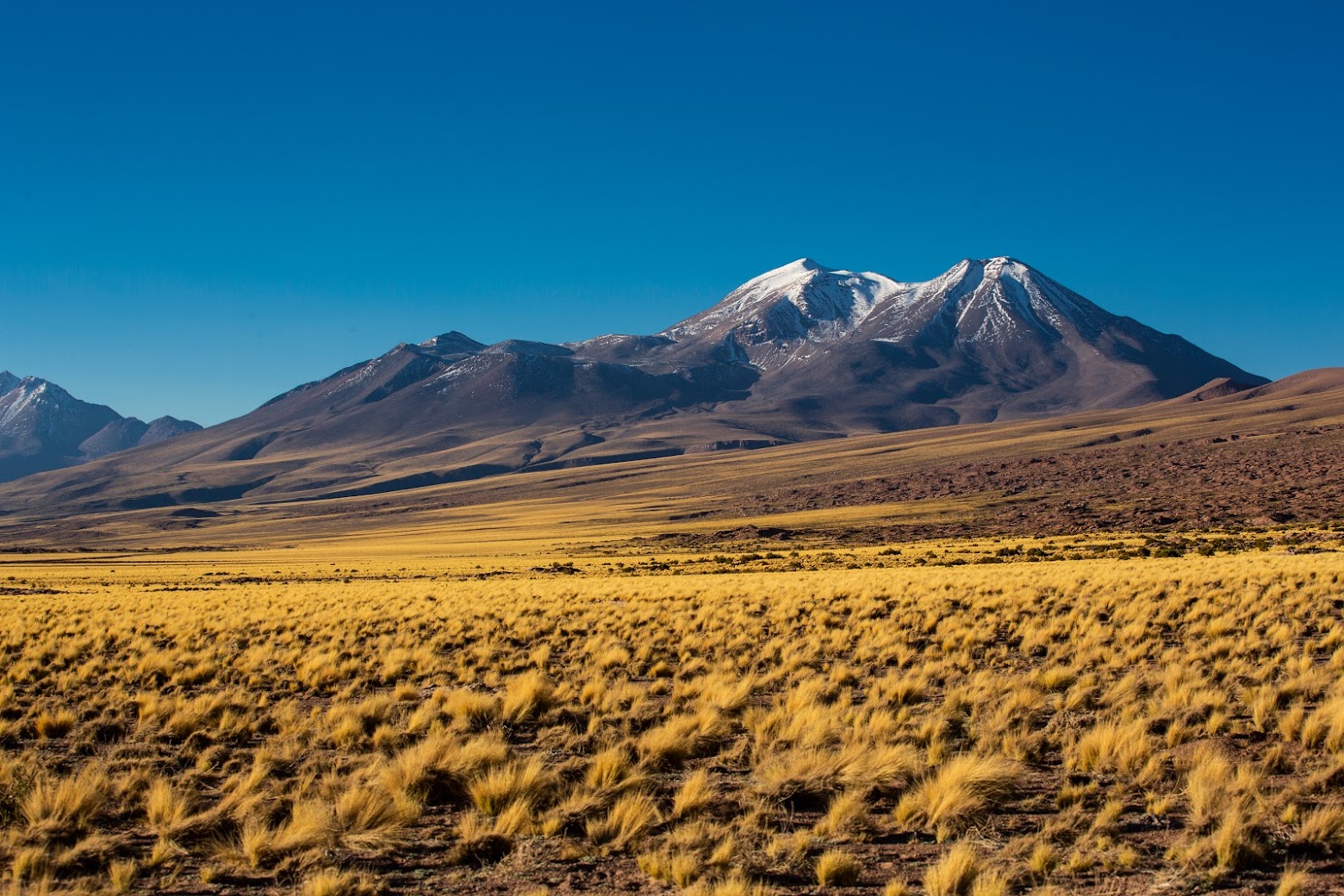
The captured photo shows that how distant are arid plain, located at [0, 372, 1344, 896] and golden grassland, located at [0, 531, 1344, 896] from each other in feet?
0.14

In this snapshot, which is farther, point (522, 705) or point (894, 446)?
point (894, 446)

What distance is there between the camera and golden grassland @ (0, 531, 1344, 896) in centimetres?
668

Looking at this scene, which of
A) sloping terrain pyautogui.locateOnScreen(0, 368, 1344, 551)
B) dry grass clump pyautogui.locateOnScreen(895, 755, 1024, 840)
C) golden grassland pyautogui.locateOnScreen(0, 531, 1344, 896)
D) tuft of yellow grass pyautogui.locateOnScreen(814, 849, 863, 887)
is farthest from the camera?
sloping terrain pyautogui.locateOnScreen(0, 368, 1344, 551)

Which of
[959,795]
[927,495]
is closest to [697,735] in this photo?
[959,795]

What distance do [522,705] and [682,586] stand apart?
54.8 ft

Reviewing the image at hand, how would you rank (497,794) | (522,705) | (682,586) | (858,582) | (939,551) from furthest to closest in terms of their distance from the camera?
(939,551) → (682,586) → (858,582) → (522,705) → (497,794)

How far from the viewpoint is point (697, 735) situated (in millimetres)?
10320

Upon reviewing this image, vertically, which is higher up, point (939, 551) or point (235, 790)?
point (235, 790)

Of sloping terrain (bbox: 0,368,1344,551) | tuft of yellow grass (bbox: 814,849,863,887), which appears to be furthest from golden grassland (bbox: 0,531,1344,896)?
sloping terrain (bbox: 0,368,1344,551)

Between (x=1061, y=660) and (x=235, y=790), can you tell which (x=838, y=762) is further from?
(x=1061, y=660)

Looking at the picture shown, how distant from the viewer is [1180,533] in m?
56.1

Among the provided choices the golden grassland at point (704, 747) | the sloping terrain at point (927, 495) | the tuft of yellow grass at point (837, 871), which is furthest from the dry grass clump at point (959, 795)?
the sloping terrain at point (927, 495)

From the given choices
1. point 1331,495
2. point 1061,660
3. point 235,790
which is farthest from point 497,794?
point 1331,495

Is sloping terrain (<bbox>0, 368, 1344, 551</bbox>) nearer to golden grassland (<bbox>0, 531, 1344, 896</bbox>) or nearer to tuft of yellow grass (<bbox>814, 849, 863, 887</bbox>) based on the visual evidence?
golden grassland (<bbox>0, 531, 1344, 896</bbox>)
